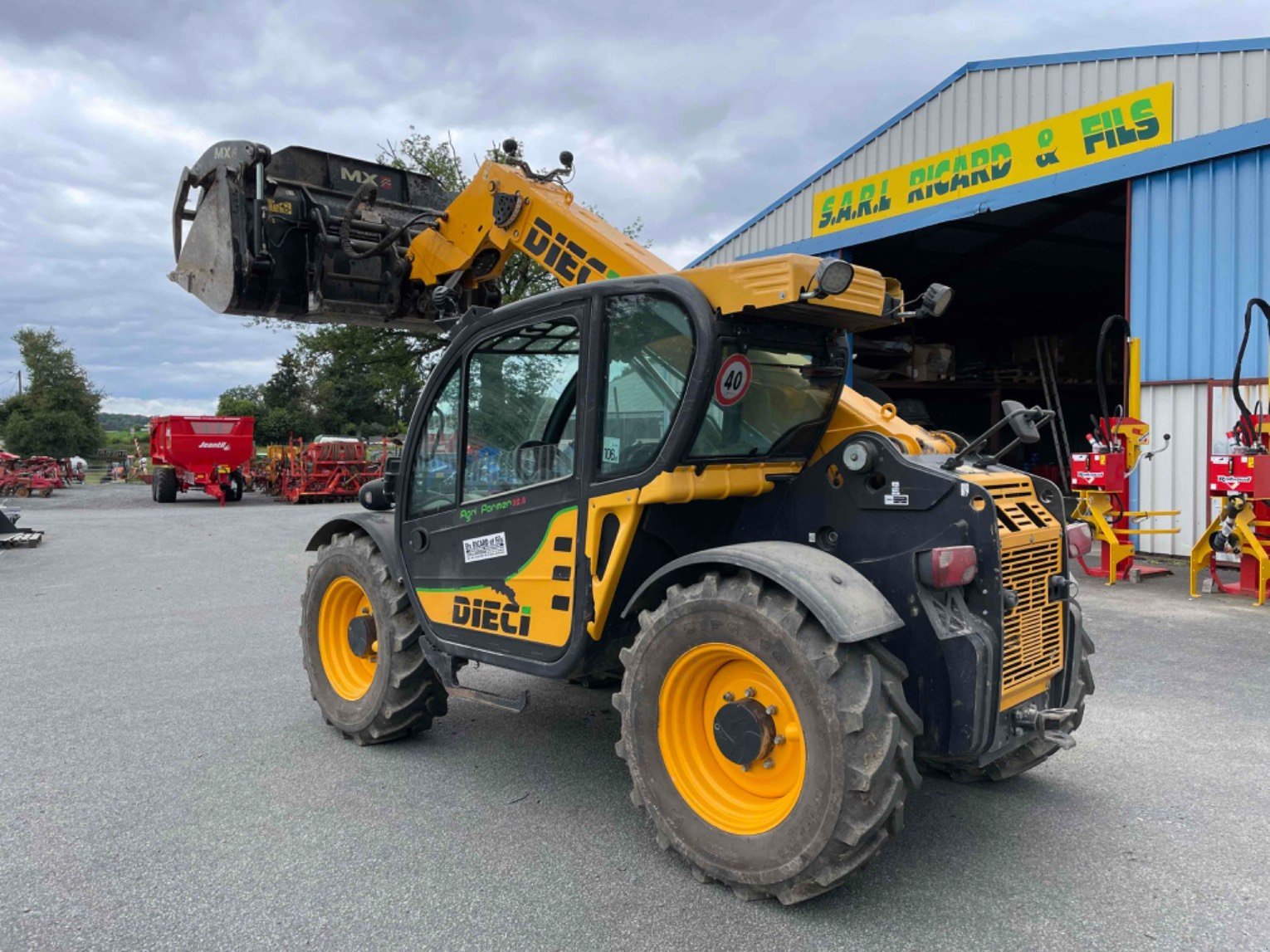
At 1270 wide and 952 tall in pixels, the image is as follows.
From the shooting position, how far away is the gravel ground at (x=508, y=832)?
2.90 meters

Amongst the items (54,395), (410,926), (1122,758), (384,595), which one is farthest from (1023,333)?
(54,395)

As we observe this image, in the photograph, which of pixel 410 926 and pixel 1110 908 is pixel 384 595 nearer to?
pixel 410 926

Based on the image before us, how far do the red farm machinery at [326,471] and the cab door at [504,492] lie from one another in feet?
65.7

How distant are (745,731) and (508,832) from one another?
1150mm

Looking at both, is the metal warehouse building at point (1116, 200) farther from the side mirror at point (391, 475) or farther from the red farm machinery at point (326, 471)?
the red farm machinery at point (326, 471)

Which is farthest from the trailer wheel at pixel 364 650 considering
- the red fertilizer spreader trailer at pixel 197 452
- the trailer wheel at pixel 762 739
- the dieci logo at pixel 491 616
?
the red fertilizer spreader trailer at pixel 197 452

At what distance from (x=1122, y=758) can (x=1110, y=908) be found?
1637mm

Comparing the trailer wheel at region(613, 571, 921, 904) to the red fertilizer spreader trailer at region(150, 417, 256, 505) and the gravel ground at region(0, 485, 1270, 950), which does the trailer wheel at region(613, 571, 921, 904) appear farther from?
the red fertilizer spreader trailer at region(150, 417, 256, 505)

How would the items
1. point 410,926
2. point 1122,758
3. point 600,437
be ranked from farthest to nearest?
point 1122,758
point 600,437
point 410,926

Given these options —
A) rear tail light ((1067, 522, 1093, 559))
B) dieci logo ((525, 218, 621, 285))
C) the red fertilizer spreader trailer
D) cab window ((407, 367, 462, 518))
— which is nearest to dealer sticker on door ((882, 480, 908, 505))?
rear tail light ((1067, 522, 1093, 559))

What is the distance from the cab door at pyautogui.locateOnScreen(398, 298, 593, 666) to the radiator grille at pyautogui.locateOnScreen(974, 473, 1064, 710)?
1.67m

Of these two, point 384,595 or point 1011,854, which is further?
point 384,595

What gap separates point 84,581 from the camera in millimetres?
10180

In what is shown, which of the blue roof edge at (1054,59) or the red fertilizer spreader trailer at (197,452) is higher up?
the blue roof edge at (1054,59)
